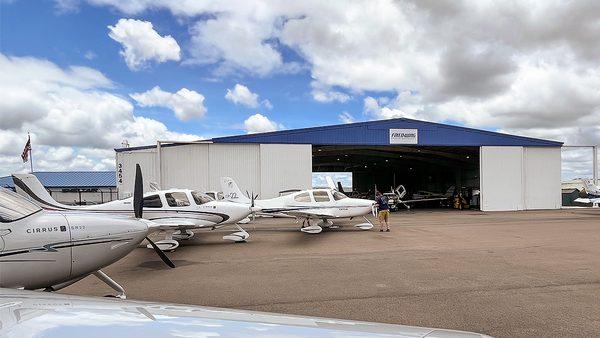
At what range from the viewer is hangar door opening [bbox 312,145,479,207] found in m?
35.6

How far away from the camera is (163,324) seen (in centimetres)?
154

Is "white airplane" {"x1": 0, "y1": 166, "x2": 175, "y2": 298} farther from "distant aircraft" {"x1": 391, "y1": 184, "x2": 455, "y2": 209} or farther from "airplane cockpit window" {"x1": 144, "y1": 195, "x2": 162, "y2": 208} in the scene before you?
"distant aircraft" {"x1": 391, "y1": 184, "x2": 455, "y2": 209}

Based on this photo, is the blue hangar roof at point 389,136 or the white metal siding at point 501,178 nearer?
the blue hangar roof at point 389,136

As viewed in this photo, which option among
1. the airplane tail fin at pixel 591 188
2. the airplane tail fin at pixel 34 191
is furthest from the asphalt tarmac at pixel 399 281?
the airplane tail fin at pixel 591 188

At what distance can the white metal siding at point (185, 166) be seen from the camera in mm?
25531

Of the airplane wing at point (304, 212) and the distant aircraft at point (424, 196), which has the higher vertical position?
the airplane wing at point (304, 212)

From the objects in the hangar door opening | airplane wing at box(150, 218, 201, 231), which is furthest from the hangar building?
airplane wing at box(150, 218, 201, 231)

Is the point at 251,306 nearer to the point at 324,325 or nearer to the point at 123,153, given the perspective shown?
the point at 324,325

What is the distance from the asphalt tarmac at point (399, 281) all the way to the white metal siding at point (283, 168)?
521 inches

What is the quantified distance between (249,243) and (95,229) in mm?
8287

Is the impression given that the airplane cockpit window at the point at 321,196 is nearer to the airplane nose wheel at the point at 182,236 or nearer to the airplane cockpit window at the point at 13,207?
the airplane nose wheel at the point at 182,236

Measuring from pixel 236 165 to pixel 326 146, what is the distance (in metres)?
7.14

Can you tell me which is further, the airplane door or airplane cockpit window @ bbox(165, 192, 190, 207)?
airplane cockpit window @ bbox(165, 192, 190, 207)

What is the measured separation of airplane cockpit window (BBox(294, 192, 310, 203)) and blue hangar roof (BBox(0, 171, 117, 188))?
169 ft
